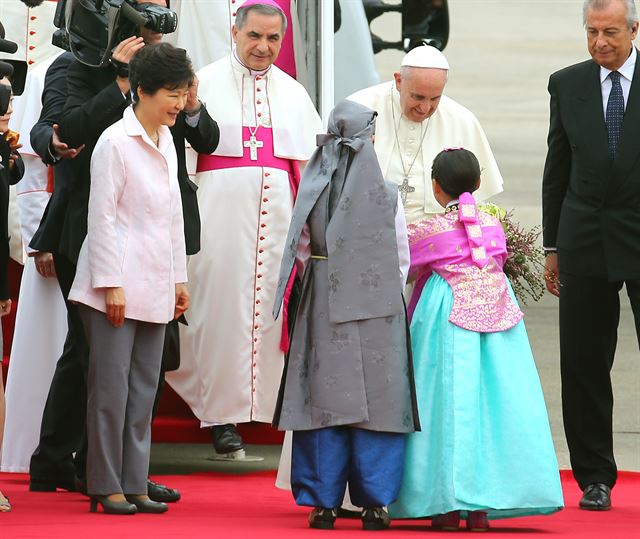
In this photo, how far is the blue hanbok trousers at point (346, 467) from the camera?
16.3ft

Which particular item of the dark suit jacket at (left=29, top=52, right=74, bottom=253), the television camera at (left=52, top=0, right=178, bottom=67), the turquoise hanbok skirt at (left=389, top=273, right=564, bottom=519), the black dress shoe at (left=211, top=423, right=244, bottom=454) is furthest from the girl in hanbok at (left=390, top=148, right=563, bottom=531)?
the black dress shoe at (left=211, top=423, right=244, bottom=454)

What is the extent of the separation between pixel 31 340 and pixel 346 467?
5.46 ft

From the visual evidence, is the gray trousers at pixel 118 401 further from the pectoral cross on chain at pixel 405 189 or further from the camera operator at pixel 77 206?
the pectoral cross on chain at pixel 405 189

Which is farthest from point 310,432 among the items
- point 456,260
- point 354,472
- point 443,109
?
point 443,109

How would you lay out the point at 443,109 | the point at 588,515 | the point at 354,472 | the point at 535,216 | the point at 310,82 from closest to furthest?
the point at 354,472, the point at 588,515, the point at 443,109, the point at 310,82, the point at 535,216

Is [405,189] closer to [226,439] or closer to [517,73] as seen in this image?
[226,439]

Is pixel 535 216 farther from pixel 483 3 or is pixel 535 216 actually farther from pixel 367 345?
pixel 367 345

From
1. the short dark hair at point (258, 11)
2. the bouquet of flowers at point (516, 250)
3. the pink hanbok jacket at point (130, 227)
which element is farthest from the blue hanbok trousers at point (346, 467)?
the short dark hair at point (258, 11)

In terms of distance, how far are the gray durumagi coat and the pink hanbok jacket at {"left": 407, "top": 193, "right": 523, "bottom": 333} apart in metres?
0.16

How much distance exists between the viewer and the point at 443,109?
657 centimetres

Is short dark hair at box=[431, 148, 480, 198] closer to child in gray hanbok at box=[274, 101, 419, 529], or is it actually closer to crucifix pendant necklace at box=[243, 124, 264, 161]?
child in gray hanbok at box=[274, 101, 419, 529]

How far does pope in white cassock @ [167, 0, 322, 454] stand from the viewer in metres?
6.48

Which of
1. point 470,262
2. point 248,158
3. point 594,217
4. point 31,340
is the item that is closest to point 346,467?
point 470,262

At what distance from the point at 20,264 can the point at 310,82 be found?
143cm
